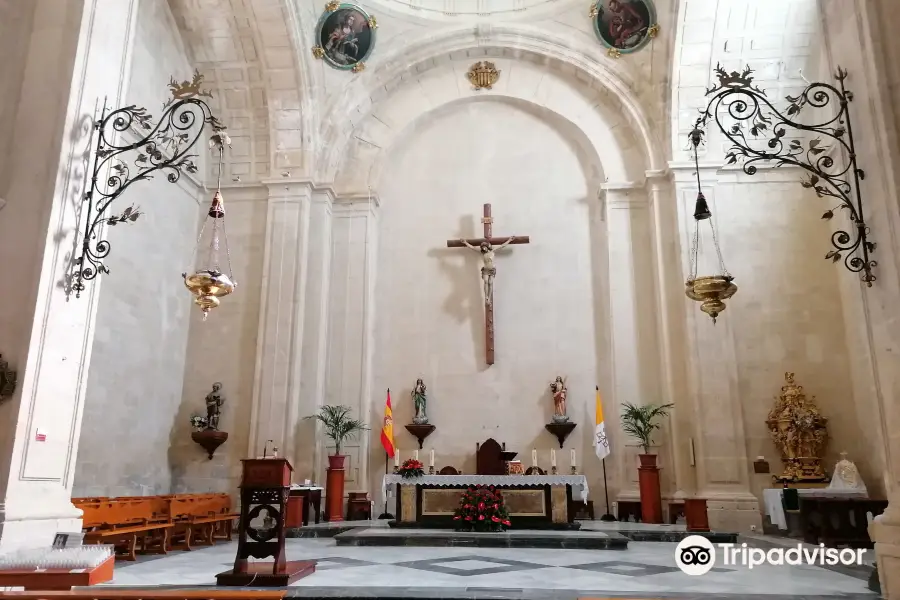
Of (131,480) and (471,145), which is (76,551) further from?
(471,145)

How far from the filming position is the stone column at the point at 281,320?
12180 millimetres

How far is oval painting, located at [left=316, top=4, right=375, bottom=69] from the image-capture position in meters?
13.7

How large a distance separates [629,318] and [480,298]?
2.84m

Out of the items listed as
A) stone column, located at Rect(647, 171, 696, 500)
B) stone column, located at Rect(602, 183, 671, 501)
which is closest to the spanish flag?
stone column, located at Rect(602, 183, 671, 501)

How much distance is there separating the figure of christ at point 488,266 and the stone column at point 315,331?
2704 mm

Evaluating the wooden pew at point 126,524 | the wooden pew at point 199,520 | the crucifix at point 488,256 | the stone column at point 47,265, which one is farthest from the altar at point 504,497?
the stone column at point 47,265

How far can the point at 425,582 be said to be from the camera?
612 cm

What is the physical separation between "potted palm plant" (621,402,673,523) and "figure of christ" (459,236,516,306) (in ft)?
10.6

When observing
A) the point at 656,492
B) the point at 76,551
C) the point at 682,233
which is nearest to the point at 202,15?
the point at 682,233

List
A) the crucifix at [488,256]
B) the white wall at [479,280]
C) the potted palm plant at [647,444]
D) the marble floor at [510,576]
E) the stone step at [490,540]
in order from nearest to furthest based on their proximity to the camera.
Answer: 1. the marble floor at [510,576]
2. the stone step at [490,540]
3. the potted palm plant at [647,444]
4. the white wall at [479,280]
5. the crucifix at [488,256]

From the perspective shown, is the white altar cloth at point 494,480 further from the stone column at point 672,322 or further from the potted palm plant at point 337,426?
the stone column at point 672,322

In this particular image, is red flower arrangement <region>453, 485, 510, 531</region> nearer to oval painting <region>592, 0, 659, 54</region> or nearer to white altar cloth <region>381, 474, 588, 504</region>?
white altar cloth <region>381, 474, 588, 504</region>

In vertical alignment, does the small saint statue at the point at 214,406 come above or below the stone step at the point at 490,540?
above

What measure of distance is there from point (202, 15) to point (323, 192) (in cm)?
389
